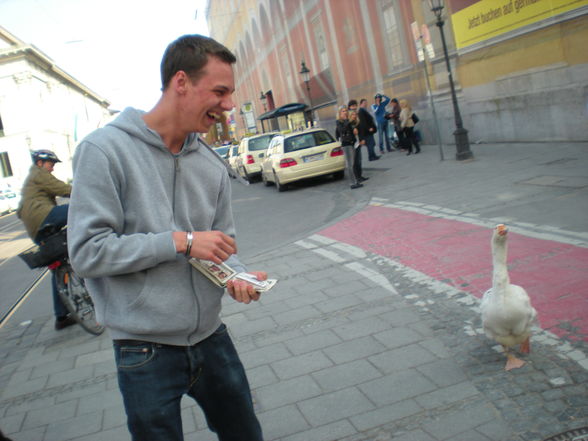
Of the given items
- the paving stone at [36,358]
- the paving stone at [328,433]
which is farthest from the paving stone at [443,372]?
the paving stone at [36,358]

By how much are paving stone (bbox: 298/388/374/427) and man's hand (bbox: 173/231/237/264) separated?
1.78m

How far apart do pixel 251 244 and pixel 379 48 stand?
15716 millimetres

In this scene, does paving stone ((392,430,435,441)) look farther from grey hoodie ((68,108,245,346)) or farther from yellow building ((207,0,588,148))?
yellow building ((207,0,588,148))

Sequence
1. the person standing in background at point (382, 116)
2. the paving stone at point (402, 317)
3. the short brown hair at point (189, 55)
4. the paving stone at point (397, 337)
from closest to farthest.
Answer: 1. the short brown hair at point (189, 55)
2. the paving stone at point (397, 337)
3. the paving stone at point (402, 317)
4. the person standing in background at point (382, 116)

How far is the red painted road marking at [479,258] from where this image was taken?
175 inches

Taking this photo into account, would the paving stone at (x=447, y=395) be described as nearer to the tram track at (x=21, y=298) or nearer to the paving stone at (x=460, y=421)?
the paving stone at (x=460, y=421)

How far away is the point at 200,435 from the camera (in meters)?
3.53

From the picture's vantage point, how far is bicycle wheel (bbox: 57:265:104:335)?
243 inches

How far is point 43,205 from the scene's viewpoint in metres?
6.33

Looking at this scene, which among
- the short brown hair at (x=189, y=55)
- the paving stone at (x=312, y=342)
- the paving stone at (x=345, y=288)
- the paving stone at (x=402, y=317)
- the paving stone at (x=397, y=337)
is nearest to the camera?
the short brown hair at (x=189, y=55)

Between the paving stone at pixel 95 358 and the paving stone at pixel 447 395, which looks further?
the paving stone at pixel 95 358

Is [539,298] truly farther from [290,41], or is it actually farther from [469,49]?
[290,41]

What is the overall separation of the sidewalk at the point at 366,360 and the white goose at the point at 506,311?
0.58ft

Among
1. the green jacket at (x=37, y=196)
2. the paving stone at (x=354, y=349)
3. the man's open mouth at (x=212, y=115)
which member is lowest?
the paving stone at (x=354, y=349)
